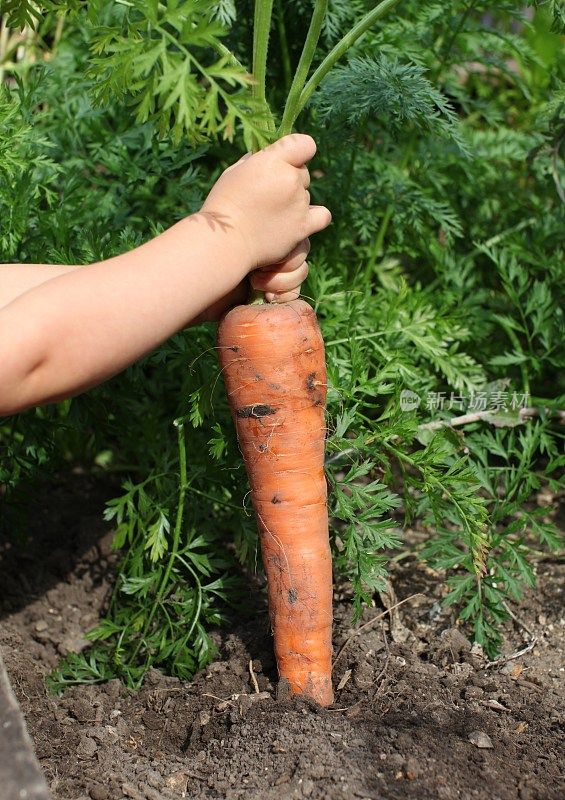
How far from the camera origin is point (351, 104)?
204 centimetres

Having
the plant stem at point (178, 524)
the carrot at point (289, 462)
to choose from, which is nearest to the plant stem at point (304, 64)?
the carrot at point (289, 462)

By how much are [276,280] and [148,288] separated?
0.33 m

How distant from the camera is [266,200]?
1659 mm

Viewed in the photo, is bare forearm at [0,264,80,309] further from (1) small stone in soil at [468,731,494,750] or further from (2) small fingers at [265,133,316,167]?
(1) small stone in soil at [468,731,494,750]

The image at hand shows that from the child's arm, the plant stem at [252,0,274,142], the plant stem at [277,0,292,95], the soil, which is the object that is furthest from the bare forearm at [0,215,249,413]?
the plant stem at [277,0,292,95]

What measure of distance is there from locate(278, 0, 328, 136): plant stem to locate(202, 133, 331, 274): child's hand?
6 cm

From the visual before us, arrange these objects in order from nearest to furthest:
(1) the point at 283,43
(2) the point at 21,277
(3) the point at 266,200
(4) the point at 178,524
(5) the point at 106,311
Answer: (5) the point at 106,311 → (3) the point at 266,200 → (2) the point at 21,277 → (4) the point at 178,524 → (1) the point at 283,43

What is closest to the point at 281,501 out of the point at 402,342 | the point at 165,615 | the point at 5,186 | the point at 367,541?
the point at 367,541

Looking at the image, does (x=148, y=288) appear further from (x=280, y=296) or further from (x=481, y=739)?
(x=481, y=739)

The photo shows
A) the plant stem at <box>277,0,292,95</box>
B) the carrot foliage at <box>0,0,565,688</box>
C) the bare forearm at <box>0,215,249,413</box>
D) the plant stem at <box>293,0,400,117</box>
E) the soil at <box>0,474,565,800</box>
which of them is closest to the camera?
the bare forearm at <box>0,215,249,413</box>

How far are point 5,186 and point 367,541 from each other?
1.15 m

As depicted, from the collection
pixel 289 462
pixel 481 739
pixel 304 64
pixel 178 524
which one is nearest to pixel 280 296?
pixel 289 462

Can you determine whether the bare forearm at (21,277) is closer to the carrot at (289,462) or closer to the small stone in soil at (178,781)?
the carrot at (289,462)

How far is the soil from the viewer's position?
1.62 metres
